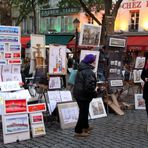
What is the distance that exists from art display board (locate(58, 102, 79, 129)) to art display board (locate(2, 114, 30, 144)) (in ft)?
3.94

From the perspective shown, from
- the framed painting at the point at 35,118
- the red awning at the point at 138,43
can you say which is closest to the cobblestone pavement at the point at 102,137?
the framed painting at the point at 35,118

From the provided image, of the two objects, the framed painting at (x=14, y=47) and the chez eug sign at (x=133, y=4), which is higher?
the chez eug sign at (x=133, y=4)

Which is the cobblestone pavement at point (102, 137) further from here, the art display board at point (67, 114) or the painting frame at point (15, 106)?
the painting frame at point (15, 106)

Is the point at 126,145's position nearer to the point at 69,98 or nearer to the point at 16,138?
the point at 16,138

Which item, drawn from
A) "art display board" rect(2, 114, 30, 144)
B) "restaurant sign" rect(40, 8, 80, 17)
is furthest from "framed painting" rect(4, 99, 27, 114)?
"restaurant sign" rect(40, 8, 80, 17)

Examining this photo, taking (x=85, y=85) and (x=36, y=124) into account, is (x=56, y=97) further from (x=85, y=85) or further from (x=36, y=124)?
(x=85, y=85)

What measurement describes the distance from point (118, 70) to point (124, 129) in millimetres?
3208

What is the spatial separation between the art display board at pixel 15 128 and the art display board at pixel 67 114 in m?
1.20

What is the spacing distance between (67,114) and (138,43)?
66.2 ft

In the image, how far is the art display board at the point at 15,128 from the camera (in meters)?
8.12

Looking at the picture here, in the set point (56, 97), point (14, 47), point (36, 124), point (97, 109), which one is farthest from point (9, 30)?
point (97, 109)

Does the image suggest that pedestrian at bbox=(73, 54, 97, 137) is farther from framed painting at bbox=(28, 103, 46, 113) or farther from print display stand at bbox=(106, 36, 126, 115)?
print display stand at bbox=(106, 36, 126, 115)

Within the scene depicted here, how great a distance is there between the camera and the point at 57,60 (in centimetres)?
1083

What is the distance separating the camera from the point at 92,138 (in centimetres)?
851
